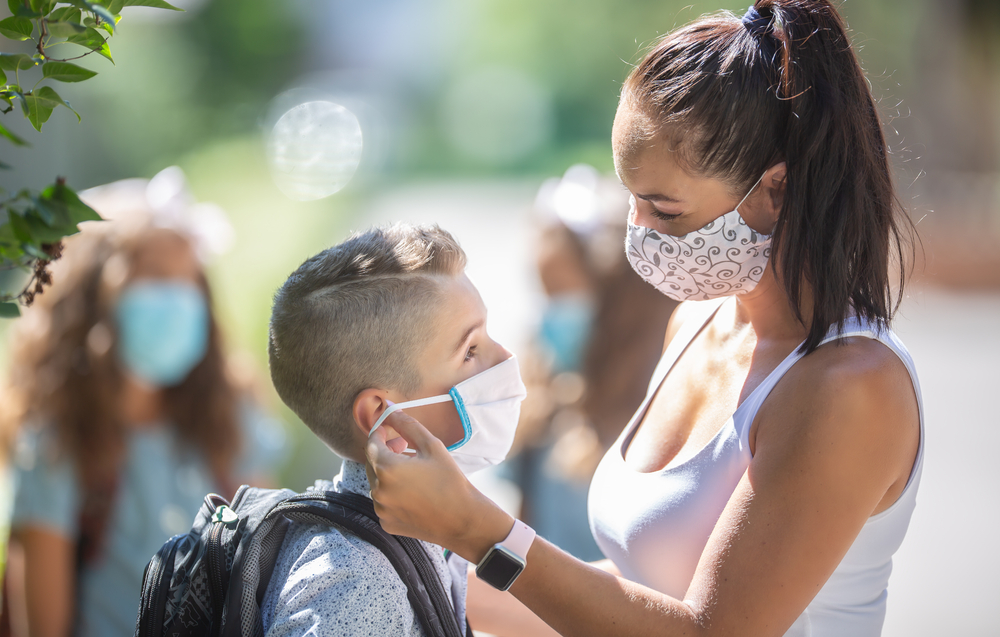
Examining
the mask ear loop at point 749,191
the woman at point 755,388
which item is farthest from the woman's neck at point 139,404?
the mask ear loop at point 749,191

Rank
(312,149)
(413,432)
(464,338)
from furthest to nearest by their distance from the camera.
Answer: (312,149) → (464,338) → (413,432)

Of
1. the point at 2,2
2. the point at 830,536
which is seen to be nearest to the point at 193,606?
the point at 830,536

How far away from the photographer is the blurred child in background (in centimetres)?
345

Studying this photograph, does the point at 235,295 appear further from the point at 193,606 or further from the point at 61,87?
the point at 193,606

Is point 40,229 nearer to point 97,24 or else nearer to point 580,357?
point 97,24

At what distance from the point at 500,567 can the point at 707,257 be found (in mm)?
791

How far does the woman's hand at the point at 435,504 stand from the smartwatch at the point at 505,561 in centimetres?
2

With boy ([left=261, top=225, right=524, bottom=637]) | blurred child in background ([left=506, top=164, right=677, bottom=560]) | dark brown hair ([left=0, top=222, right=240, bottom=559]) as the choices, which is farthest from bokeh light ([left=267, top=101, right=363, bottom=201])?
boy ([left=261, top=225, right=524, bottom=637])

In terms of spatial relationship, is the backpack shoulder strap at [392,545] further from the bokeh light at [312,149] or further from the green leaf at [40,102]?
the bokeh light at [312,149]

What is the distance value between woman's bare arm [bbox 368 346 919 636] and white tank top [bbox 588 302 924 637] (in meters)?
0.11

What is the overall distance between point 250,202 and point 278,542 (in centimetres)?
552

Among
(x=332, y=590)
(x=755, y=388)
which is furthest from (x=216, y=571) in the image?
(x=755, y=388)

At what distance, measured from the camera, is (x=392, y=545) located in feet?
5.13

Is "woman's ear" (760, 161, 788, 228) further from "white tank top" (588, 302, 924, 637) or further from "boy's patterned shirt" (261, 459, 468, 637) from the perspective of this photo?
"boy's patterned shirt" (261, 459, 468, 637)
